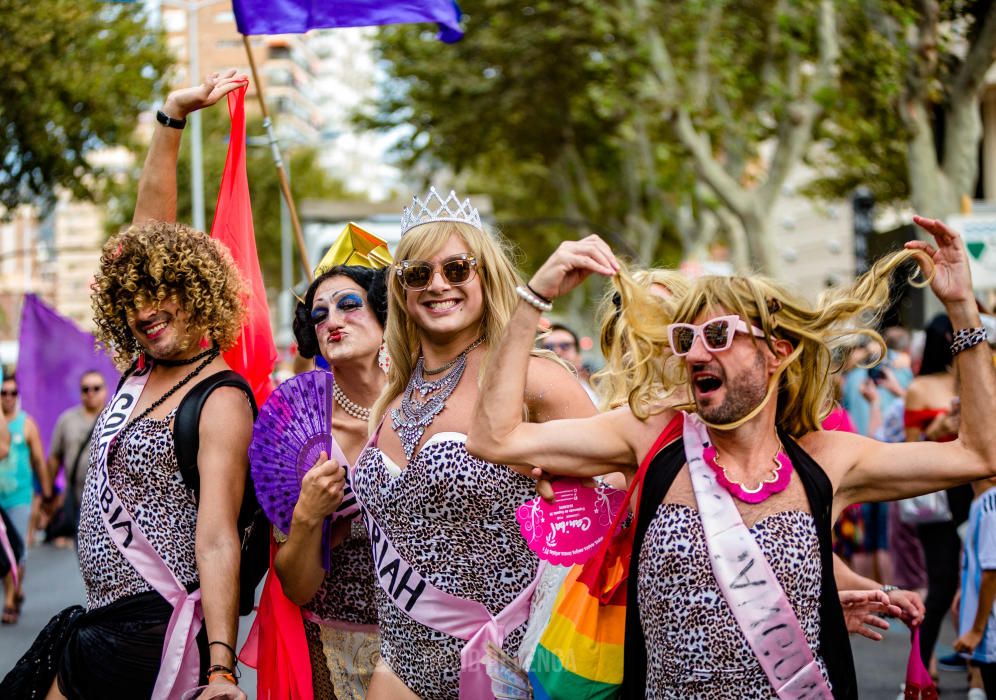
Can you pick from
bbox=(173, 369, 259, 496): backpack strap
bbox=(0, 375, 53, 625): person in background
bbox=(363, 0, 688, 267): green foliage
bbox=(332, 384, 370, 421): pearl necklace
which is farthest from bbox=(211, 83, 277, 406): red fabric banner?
bbox=(363, 0, 688, 267): green foliage

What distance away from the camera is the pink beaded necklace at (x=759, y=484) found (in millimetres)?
3000

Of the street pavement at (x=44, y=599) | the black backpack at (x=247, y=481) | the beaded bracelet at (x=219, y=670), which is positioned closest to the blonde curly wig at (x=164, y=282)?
the black backpack at (x=247, y=481)

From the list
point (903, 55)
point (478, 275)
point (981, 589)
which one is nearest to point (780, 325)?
point (478, 275)

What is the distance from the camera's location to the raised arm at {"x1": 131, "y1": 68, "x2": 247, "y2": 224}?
4258mm

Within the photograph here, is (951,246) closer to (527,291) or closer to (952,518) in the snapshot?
(527,291)

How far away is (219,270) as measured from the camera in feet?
12.9

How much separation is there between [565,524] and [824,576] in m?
0.63

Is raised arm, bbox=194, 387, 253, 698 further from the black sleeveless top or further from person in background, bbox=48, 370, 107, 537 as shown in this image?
person in background, bbox=48, 370, 107, 537

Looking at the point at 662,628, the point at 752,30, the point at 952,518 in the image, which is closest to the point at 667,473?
the point at 662,628

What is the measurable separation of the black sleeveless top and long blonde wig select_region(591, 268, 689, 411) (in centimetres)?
34

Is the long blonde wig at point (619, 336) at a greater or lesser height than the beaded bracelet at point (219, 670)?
greater

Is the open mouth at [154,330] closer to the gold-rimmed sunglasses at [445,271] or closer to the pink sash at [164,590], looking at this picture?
the pink sash at [164,590]

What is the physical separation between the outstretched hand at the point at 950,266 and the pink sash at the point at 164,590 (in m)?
2.12

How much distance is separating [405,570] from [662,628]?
2.81 ft
